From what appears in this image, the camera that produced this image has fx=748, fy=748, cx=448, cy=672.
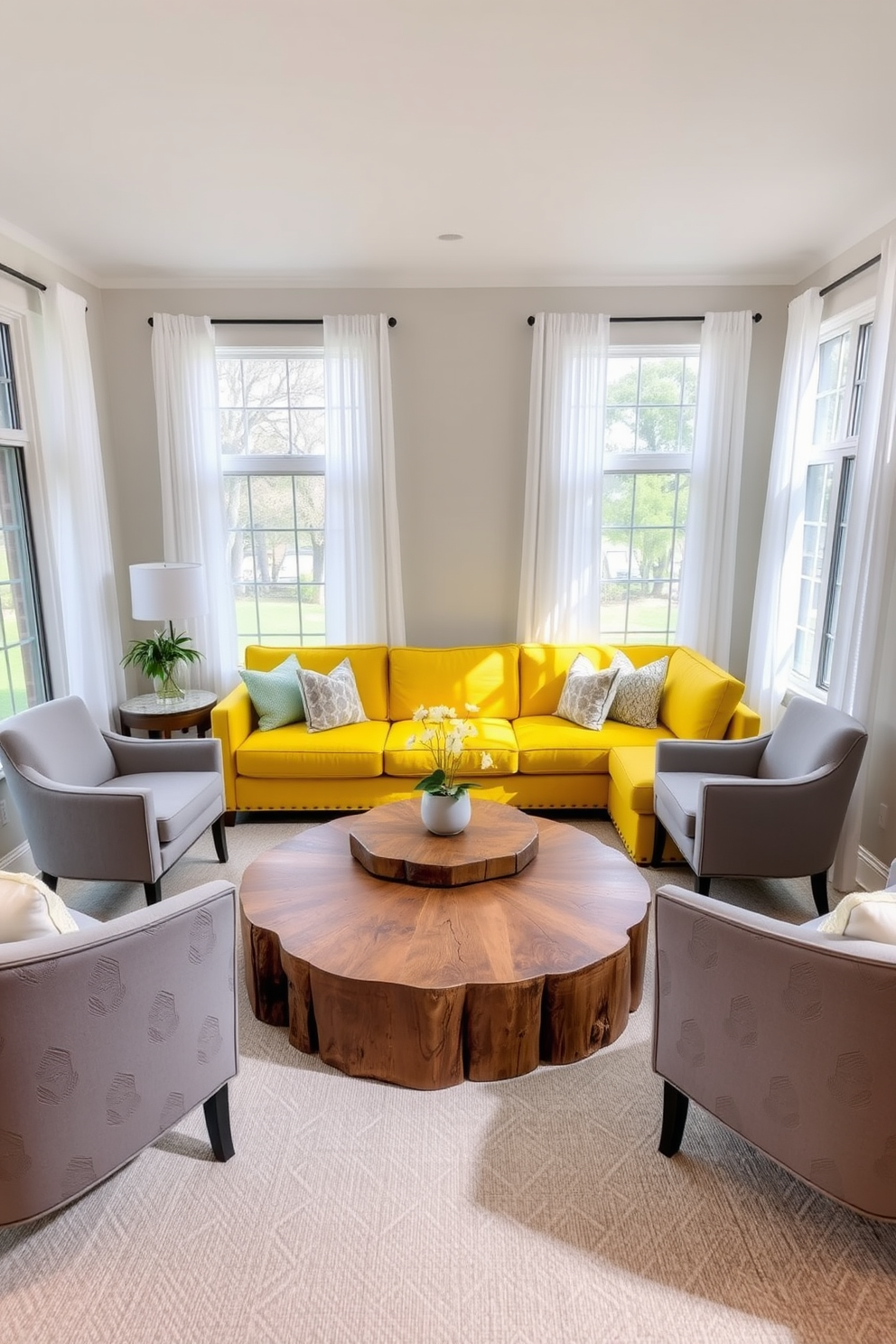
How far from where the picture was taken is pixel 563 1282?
5.25ft

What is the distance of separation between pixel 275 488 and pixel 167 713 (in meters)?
1.51

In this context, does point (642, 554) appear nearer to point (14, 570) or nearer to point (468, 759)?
point (468, 759)

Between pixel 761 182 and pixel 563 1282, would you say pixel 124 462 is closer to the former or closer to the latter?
pixel 761 182

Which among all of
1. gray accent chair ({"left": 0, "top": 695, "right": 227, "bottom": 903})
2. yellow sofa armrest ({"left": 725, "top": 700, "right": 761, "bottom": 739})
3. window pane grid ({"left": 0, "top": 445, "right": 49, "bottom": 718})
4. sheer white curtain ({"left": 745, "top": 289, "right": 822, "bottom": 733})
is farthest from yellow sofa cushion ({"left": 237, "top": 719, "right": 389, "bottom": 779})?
sheer white curtain ({"left": 745, "top": 289, "right": 822, "bottom": 733})

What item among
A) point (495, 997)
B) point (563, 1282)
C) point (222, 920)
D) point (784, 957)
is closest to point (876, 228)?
point (784, 957)

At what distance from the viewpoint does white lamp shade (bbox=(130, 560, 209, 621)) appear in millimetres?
3893

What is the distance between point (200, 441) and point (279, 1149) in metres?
3.61

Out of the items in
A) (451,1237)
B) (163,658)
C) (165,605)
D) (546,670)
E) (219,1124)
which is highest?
(165,605)

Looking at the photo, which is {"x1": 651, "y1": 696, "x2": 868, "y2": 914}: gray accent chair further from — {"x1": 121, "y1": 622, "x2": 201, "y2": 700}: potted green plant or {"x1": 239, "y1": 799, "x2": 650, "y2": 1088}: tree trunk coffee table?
{"x1": 121, "y1": 622, "x2": 201, "y2": 700}: potted green plant

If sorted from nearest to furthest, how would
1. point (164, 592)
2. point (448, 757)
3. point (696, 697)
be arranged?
point (448, 757), point (696, 697), point (164, 592)

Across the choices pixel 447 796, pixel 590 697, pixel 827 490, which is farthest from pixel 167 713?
pixel 827 490

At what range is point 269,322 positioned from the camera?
4.21 m

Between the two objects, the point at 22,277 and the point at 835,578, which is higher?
the point at 22,277

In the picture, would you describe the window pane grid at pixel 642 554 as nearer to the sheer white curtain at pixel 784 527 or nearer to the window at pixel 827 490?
the sheer white curtain at pixel 784 527
